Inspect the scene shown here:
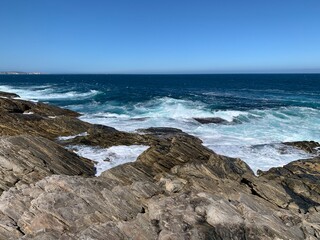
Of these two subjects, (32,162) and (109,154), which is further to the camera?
(109,154)

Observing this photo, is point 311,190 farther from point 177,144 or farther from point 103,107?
point 103,107

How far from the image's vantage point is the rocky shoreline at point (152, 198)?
→ 12.2 meters

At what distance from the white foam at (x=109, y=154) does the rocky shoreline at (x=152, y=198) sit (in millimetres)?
1555

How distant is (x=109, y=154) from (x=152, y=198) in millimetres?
10110

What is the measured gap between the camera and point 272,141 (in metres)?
32.9

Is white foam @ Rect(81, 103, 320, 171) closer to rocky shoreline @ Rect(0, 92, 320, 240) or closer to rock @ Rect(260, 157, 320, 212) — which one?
rock @ Rect(260, 157, 320, 212)

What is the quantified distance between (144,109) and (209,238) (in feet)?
149

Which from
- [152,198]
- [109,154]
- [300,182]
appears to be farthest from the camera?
[109,154]

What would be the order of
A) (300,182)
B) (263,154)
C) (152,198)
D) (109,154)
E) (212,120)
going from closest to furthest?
1. (152,198)
2. (300,182)
3. (109,154)
4. (263,154)
5. (212,120)

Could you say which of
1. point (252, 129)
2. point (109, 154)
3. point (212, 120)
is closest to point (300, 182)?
point (109, 154)

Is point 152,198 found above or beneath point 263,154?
above

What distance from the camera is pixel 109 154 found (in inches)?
960

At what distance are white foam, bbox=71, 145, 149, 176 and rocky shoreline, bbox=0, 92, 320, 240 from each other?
155cm

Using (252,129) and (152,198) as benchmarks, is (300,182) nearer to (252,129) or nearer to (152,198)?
(152,198)
